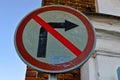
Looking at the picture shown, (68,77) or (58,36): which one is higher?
(58,36)

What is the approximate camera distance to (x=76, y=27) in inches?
54.0

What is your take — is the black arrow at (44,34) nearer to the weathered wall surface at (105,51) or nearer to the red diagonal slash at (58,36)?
the red diagonal slash at (58,36)

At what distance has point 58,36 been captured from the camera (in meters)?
1.30

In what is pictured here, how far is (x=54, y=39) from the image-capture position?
1294 millimetres

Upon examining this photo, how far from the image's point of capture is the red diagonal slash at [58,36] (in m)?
1.25

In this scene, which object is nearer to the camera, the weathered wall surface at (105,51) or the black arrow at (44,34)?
the black arrow at (44,34)

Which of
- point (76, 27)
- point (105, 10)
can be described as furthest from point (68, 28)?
point (105, 10)

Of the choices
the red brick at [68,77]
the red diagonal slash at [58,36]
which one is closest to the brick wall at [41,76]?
the red brick at [68,77]

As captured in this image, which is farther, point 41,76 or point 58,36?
point 41,76

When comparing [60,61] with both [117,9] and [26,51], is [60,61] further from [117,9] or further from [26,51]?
[117,9]

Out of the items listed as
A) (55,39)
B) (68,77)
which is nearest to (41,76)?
(68,77)

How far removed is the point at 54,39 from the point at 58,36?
0.03 meters

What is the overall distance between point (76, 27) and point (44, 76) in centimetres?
76

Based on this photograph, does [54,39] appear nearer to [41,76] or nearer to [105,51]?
[41,76]
